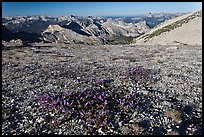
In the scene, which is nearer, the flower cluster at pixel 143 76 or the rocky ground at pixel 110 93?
the rocky ground at pixel 110 93

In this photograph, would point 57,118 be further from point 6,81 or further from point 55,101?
point 6,81

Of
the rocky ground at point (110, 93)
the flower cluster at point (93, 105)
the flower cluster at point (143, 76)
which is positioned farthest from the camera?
the flower cluster at point (143, 76)

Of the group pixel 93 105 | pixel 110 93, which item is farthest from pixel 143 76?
pixel 93 105

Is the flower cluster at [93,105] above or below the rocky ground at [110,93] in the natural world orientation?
above

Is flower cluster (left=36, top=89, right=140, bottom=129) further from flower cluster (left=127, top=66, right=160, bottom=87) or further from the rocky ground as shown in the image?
flower cluster (left=127, top=66, right=160, bottom=87)

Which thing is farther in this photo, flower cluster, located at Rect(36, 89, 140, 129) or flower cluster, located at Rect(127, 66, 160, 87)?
flower cluster, located at Rect(127, 66, 160, 87)

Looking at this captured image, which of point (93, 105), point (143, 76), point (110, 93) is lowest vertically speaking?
point (143, 76)

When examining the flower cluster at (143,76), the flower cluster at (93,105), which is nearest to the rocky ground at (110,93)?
the flower cluster at (93,105)

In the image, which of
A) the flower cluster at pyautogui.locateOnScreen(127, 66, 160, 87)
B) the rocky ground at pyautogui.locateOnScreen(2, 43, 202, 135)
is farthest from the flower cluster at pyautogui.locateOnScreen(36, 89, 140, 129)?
the flower cluster at pyautogui.locateOnScreen(127, 66, 160, 87)

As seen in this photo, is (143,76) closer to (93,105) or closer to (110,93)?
(110,93)

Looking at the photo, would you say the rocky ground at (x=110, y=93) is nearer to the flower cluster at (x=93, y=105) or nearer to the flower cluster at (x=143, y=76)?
the flower cluster at (x=93, y=105)

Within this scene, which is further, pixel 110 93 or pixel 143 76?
pixel 143 76

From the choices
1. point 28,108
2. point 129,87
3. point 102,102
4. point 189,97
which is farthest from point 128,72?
point 28,108
